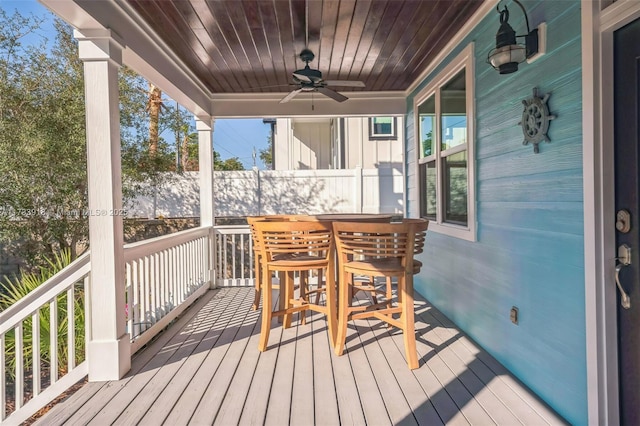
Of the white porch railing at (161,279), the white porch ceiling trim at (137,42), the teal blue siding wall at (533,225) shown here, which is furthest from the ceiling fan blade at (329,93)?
the white porch railing at (161,279)

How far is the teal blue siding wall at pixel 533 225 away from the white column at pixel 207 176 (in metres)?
3.26

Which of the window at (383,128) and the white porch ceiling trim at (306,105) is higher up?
the window at (383,128)

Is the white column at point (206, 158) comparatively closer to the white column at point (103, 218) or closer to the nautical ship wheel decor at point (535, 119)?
the white column at point (103, 218)

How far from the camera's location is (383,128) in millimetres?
7828

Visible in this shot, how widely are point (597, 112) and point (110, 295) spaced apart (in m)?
2.95

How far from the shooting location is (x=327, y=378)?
2.36 m

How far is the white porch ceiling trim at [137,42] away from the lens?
2.11m

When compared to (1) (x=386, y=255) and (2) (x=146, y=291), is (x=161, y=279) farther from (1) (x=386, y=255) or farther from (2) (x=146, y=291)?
(1) (x=386, y=255)

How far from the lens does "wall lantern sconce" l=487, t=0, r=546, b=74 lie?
1.98m

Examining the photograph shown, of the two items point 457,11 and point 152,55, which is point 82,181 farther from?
point 457,11

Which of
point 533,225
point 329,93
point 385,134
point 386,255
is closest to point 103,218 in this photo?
point 386,255

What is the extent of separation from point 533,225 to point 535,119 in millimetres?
609

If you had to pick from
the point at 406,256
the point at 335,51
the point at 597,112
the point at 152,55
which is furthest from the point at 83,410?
the point at 335,51

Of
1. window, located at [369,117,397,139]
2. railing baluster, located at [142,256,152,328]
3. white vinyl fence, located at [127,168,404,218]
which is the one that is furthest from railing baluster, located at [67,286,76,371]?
window, located at [369,117,397,139]
